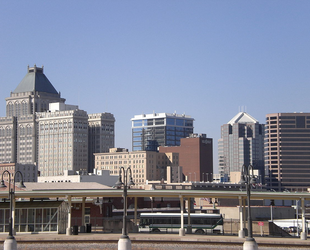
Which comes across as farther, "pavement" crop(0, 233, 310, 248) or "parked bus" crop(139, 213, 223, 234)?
"parked bus" crop(139, 213, 223, 234)

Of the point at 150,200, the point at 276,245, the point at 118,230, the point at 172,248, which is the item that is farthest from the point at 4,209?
the point at 150,200

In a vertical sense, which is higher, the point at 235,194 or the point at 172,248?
the point at 235,194

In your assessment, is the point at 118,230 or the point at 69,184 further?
the point at 69,184

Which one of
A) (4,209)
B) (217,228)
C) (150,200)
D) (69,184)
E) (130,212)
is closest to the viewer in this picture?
(4,209)

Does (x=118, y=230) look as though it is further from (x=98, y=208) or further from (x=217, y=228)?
(x=217, y=228)

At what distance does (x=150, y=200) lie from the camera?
11294 cm

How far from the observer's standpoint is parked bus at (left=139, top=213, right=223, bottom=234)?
77.8 m

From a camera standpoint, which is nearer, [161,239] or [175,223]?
[161,239]

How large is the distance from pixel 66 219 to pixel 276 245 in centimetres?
2507

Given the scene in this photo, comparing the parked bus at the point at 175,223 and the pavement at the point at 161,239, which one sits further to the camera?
the parked bus at the point at 175,223

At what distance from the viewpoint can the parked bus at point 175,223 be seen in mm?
77750

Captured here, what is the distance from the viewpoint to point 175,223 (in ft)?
263

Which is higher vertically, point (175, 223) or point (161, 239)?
point (161, 239)

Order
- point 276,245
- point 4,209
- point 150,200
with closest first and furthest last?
point 276,245 < point 4,209 < point 150,200
